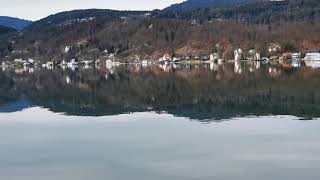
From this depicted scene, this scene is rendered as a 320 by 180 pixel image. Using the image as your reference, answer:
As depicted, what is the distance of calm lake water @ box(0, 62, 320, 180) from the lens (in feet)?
61.9

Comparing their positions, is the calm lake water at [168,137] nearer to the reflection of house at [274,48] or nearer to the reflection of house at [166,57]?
the reflection of house at [274,48]

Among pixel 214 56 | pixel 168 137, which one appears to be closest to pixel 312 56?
pixel 214 56

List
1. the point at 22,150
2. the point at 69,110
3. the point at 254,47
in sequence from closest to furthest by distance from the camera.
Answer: the point at 22,150, the point at 69,110, the point at 254,47

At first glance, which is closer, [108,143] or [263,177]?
[263,177]

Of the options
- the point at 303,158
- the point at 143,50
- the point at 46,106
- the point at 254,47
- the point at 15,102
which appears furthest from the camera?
the point at 143,50

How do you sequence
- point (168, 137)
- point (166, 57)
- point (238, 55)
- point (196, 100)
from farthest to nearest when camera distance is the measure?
point (166, 57), point (238, 55), point (196, 100), point (168, 137)

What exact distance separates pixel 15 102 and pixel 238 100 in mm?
17943

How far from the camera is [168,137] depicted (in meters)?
25.5

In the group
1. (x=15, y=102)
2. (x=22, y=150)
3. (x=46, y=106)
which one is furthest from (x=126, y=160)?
(x=15, y=102)

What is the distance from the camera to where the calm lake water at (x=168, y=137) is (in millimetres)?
18859

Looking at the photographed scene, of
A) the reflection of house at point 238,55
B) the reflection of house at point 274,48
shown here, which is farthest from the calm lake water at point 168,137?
the reflection of house at point 238,55

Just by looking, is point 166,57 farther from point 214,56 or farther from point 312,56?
point 312,56

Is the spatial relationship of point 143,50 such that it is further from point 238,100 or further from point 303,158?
point 303,158

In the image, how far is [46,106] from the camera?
1688 inches
